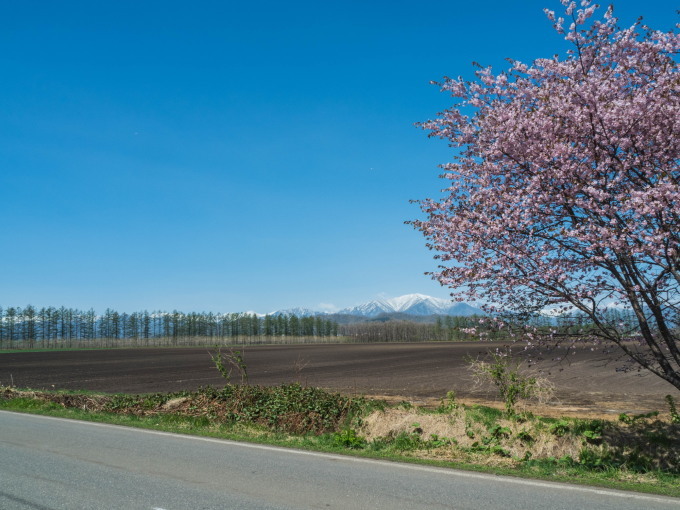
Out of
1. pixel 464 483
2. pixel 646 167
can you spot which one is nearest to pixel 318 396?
pixel 464 483

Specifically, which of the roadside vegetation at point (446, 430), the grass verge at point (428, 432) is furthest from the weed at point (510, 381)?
Result: the grass verge at point (428, 432)

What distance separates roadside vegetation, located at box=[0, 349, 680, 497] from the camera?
912 centimetres

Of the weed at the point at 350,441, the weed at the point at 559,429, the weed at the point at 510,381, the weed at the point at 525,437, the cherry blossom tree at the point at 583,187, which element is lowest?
the weed at the point at 350,441

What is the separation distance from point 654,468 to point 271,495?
6.92 m

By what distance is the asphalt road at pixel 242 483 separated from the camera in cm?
648

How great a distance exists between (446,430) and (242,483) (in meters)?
5.56

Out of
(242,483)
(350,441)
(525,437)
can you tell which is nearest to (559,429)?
(525,437)

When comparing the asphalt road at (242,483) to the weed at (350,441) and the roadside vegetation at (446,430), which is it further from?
the weed at (350,441)

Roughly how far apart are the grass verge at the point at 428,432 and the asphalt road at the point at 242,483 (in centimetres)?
82

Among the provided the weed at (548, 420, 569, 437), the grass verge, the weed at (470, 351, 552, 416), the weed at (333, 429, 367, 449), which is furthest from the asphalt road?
the weed at (470, 351, 552, 416)

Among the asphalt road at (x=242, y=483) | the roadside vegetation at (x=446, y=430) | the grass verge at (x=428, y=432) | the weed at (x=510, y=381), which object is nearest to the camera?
the asphalt road at (x=242, y=483)

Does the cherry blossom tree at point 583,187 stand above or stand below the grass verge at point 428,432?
above

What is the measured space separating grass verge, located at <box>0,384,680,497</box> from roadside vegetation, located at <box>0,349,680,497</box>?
22 millimetres

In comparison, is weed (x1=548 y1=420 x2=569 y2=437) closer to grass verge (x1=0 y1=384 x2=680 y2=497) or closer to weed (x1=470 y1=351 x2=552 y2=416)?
grass verge (x1=0 y1=384 x2=680 y2=497)
